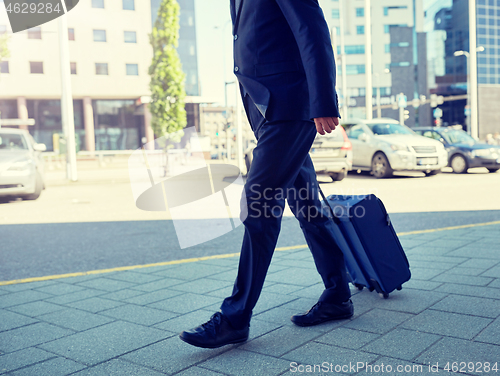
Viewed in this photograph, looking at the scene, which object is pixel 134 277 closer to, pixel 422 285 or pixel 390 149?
pixel 422 285

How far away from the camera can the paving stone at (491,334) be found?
2365mm

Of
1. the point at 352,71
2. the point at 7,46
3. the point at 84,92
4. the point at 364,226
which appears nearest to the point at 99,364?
the point at 364,226

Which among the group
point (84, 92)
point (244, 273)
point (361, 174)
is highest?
point (84, 92)

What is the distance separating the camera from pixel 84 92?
4219 cm

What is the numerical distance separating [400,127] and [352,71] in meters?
64.4

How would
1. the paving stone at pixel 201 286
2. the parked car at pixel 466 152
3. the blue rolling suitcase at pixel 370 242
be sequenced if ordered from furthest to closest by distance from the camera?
the parked car at pixel 466 152, the paving stone at pixel 201 286, the blue rolling suitcase at pixel 370 242

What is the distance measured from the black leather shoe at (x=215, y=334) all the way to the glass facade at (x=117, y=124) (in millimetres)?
43153

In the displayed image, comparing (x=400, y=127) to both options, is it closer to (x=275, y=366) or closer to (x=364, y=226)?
(x=364, y=226)

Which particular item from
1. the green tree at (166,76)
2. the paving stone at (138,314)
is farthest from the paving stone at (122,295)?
the green tree at (166,76)

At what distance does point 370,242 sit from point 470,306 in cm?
63

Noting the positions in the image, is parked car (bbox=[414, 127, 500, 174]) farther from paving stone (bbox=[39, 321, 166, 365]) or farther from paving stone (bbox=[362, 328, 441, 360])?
paving stone (bbox=[39, 321, 166, 365])

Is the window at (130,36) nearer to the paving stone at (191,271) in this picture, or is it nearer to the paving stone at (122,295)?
the paving stone at (191,271)

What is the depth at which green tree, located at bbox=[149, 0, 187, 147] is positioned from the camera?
25156 mm

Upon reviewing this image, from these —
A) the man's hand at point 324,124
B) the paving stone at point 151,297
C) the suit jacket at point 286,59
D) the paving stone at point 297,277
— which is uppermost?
→ the suit jacket at point 286,59
